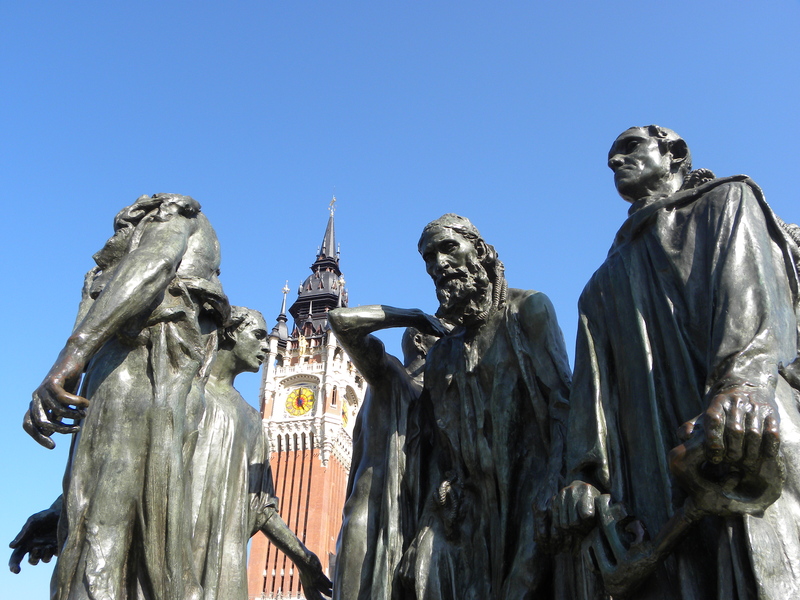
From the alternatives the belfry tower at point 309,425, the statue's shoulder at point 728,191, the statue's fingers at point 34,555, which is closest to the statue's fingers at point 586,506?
the statue's shoulder at point 728,191

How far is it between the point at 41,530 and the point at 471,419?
2395mm

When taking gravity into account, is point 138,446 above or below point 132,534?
above

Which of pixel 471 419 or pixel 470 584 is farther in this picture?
pixel 471 419

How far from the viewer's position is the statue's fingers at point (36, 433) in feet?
11.7

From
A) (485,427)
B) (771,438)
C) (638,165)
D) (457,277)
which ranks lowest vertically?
(771,438)

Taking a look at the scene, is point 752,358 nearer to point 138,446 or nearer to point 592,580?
point 592,580

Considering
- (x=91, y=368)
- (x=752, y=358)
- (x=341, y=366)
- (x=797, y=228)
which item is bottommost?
(x=752, y=358)

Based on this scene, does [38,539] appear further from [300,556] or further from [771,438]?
[771,438]

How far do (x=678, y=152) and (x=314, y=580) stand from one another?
3168mm

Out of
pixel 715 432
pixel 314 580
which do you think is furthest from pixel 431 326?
pixel 715 432

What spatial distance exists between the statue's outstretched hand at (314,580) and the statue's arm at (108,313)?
186 centimetres

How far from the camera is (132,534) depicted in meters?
3.82

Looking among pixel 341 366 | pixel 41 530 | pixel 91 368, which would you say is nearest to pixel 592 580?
pixel 91 368

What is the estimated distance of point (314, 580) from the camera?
502 cm
